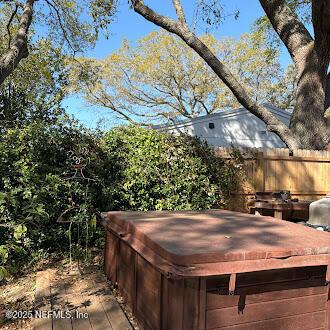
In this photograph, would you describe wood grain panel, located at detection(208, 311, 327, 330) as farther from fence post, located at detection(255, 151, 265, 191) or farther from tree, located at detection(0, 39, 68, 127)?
tree, located at detection(0, 39, 68, 127)

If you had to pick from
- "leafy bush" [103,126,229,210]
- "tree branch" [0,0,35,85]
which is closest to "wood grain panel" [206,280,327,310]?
"leafy bush" [103,126,229,210]

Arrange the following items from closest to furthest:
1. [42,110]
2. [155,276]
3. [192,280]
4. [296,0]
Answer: [192,280]
[155,276]
[42,110]
[296,0]

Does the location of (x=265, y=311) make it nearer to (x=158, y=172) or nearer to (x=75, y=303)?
(x=75, y=303)

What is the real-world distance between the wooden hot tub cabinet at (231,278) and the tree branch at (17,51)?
6481 millimetres

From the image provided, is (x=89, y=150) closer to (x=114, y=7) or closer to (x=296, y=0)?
(x=114, y=7)

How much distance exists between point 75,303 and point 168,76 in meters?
25.0

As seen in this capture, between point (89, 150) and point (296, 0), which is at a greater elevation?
point (296, 0)

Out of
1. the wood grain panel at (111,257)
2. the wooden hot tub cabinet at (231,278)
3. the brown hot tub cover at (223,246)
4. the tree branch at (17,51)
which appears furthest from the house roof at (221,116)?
the wooden hot tub cabinet at (231,278)

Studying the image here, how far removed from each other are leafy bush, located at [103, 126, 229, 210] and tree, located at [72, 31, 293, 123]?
21.4 meters

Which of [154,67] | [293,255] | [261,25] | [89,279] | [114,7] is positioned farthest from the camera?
[154,67]

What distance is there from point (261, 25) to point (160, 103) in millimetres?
14131

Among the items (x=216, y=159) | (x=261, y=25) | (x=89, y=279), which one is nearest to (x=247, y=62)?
(x=261, y=25)

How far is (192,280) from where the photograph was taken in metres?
2.15

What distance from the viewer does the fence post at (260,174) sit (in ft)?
23.9
